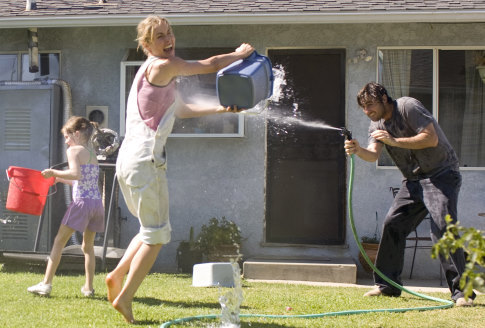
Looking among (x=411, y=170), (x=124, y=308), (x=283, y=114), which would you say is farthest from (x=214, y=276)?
(x=283, y=114)

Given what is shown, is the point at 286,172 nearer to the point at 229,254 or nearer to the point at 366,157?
the point at 229,254

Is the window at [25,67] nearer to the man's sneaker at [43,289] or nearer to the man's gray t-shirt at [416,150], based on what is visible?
the man's sneaker at [43,289]

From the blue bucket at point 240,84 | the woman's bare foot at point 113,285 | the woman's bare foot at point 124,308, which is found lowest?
the woman's bare foot at point 124,308

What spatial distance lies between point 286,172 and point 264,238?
3.30 feet

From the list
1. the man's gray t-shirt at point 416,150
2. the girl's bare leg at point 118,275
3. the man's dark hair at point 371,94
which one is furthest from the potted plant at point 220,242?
the girl's bare leg at point 118,275

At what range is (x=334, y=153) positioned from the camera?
9031 mm

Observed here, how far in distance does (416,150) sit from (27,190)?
3.39 metres

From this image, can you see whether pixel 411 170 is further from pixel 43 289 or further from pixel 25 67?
pixel 25 67

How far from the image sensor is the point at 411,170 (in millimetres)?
5941

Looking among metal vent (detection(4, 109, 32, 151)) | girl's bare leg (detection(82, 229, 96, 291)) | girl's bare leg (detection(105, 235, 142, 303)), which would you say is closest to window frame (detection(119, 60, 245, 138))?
metal vent (detection(4, 109, 32, 151))

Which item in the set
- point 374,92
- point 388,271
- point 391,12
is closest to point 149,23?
point 374,92

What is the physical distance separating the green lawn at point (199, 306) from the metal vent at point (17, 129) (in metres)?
2.12

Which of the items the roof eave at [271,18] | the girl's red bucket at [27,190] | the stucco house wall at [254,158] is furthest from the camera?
the stucco house wall at [254,158]

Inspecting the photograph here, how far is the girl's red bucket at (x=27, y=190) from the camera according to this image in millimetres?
6473
